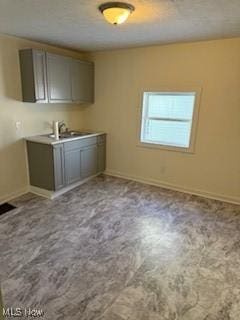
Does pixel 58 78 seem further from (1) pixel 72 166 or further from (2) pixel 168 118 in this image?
(2) pixel 168 118

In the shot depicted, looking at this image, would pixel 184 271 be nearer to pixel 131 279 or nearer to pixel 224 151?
pixel 131 279

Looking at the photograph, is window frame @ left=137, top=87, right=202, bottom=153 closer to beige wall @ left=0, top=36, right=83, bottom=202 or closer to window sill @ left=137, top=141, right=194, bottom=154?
window sill @ left=137, top=141, right=194, bottom=154

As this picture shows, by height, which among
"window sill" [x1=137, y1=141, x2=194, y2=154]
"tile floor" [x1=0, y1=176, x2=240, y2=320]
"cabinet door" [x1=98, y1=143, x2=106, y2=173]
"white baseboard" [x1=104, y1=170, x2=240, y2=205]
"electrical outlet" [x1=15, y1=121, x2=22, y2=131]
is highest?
"electrical outlet" [x1=15, y1=121, x2=22, y2=131]

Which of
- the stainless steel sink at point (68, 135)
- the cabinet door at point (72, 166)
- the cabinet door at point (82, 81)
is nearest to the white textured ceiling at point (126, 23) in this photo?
the cabinet door at point (82, 81)

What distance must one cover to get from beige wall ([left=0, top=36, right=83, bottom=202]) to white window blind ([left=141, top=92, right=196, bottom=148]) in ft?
5.95

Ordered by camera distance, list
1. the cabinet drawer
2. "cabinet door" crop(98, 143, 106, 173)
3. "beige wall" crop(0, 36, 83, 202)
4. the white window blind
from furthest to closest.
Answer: "cabinet door" crop(98, 143, 106, 173)
the white window blind
the cabinet drawer
"beige wall" crop(0, 36, 83, 202)

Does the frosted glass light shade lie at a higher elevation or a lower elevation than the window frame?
higher

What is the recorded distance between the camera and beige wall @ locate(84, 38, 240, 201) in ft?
11.1

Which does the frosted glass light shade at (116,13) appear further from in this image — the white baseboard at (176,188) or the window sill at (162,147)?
the white baseboard at (176,188)

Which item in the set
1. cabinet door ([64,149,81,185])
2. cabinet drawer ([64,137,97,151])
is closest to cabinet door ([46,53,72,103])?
cabinet drawer ([64,137,97,151])

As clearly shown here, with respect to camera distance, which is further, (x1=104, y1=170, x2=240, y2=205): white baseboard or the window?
the window

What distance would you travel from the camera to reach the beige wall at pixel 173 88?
3.37 meters

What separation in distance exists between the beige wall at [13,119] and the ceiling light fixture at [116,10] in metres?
1.79

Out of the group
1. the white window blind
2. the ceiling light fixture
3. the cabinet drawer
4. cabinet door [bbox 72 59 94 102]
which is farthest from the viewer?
cabinet door [bbox 72 59 94 102]
